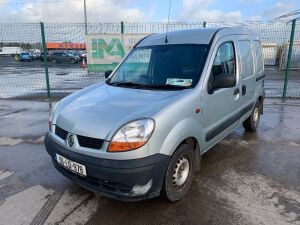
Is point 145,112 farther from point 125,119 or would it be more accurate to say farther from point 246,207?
point 246,207

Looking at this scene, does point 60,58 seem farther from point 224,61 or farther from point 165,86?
point 165,86

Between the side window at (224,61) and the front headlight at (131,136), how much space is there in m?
1.45

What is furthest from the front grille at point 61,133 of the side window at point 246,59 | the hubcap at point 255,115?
the hubcap at point 255,115

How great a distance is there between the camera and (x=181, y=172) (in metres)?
3.42

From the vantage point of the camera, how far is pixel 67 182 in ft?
13.0

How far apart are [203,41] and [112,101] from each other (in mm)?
1584

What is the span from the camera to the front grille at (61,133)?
3237 millimetres

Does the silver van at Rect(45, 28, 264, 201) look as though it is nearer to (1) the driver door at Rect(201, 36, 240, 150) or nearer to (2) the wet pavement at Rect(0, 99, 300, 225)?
(1) the driver door at Rect(201, 36, 240, 150)

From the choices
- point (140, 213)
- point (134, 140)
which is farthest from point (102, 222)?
point (134, 140)

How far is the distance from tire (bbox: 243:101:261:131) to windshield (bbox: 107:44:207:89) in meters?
2.50

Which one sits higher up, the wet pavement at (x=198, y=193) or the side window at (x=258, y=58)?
the side window at (x=258, y=58)

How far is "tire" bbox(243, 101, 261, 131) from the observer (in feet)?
19.5

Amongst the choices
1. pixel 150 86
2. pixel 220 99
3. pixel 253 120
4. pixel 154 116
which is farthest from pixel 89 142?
pixel 253 120

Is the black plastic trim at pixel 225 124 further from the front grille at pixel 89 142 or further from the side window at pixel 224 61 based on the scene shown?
the front grille at pixel 89 142
